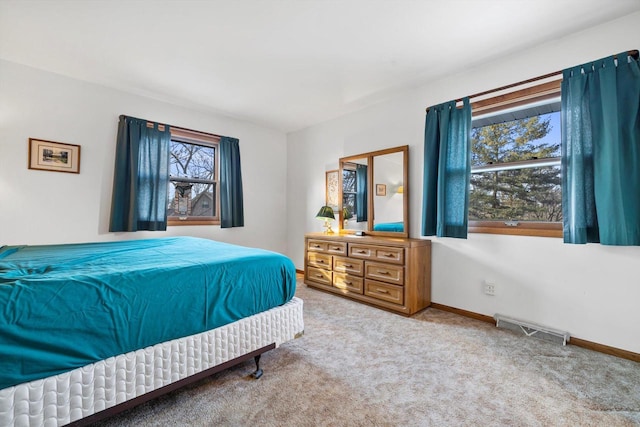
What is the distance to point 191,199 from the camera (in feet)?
12.6

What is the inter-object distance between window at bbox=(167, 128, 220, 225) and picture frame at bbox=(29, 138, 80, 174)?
954 mm

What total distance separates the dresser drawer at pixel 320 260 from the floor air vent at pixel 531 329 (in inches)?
72.9

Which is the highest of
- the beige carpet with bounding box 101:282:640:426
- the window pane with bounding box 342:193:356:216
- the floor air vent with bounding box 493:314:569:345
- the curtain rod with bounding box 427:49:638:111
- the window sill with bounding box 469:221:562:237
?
the curtain rod with bounding box 427:49:638:111

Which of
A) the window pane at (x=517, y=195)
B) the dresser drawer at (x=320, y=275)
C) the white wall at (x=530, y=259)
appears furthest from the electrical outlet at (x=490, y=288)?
the dresser drawer at (x=320, y=275)

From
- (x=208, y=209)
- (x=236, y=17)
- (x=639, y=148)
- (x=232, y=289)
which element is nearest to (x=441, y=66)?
(x=639, y=148)

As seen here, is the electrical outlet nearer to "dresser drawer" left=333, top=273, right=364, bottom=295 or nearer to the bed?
"dresser drawer" left=333, top=273, right=364, bottom=295

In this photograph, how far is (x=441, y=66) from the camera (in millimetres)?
2713

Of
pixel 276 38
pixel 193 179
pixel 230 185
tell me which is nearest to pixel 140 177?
pixel 193 179

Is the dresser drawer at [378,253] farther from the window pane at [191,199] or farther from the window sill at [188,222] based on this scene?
the window pane at [191,199]

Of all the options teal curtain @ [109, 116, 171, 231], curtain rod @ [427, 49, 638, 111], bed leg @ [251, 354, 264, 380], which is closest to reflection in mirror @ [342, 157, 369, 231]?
curtain rod @ [427, 49, 638, 111]

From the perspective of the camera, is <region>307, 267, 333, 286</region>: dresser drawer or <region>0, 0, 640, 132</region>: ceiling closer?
<region>0, 0, 640, 132</region>: ceiling

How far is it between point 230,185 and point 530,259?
3.64m

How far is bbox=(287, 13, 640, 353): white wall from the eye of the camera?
6.64ft

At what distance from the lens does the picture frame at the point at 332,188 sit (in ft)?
13.3
